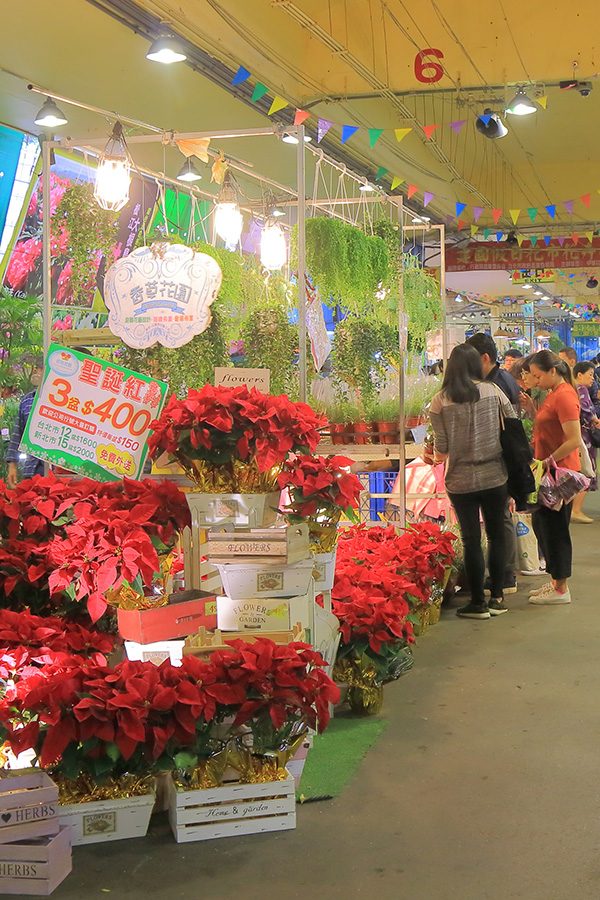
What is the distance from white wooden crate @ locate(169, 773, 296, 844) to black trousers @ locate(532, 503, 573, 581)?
3.22m

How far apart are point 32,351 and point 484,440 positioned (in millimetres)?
3063

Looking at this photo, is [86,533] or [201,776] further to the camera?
[86,533]

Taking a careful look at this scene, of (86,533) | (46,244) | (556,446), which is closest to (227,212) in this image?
(46,244)

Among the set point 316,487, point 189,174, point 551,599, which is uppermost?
point 189,174

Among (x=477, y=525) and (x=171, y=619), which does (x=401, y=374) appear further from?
(x=171, y=619)

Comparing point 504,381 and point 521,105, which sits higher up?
point 521,105

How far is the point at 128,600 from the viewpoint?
3.36 meters

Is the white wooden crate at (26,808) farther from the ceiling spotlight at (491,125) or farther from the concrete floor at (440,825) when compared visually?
the ceiling spotlight at (491,125)

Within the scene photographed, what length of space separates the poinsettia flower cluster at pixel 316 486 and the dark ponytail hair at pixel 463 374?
79.0 inches

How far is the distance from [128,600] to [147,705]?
1.76 feet

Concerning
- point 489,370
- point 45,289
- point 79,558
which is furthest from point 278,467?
point 489,370

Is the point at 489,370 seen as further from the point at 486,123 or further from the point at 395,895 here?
the point at 395,895

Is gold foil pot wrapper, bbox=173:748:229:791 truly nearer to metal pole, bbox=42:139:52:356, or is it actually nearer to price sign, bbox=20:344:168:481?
price sign, bbox=20:344:168:481

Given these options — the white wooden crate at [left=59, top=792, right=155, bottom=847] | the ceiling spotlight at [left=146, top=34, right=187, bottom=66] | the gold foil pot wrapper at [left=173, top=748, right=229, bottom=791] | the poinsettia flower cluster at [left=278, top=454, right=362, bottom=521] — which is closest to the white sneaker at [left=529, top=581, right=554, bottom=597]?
the poinsettia flower cluster at [left=278, top=454, right=362, bottom=521]
